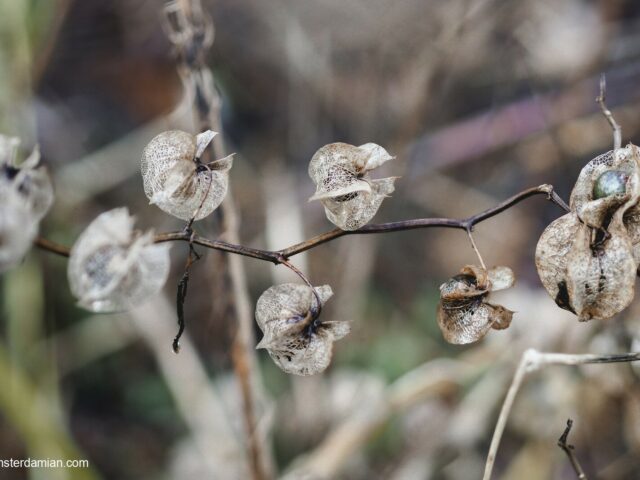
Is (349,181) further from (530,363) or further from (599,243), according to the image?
(530,363)

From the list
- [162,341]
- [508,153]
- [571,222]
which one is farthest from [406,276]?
[571,222]

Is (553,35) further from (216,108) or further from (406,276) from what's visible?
(216,108)

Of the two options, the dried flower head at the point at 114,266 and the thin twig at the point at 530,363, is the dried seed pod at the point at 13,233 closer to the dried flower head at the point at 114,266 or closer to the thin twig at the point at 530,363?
the dried flower head at the point at 114,266

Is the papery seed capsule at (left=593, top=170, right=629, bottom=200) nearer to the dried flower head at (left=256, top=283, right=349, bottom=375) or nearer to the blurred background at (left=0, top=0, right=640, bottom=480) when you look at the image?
the dried flower head at (left=256, top=283, right=349, bottom=375)

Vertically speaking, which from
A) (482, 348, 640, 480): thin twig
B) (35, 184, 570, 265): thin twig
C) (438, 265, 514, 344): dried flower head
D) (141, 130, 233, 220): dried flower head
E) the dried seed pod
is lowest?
(482, 348, 640, 480): thin twig

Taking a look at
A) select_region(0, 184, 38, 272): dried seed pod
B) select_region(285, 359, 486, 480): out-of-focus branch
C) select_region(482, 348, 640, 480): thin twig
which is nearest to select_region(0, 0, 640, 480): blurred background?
select_region(285, 359, 486, 480): out-of-focus branch

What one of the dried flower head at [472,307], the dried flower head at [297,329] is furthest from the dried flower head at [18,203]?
the dried flower head at [472,307]
